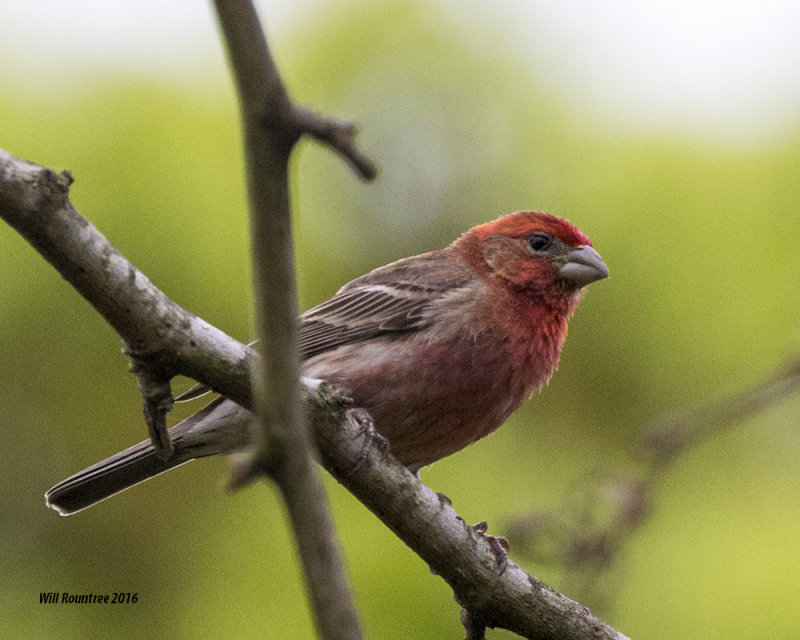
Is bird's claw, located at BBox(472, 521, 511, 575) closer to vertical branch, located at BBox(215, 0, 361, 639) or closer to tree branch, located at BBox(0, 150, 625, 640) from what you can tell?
tree branch, located at BBox(0, 150, 625, 640)

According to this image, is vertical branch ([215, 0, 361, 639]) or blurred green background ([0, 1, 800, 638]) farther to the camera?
blurred green background ([0, 1, 800, 638])

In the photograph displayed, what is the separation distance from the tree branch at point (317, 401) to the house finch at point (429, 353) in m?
1.17

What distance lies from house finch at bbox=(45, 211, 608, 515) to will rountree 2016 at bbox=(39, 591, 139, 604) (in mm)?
582

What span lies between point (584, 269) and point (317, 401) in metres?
3.09

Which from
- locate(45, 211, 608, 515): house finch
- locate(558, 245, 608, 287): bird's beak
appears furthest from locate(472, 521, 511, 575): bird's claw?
locate(558, 245, 608, 287): bird's beak

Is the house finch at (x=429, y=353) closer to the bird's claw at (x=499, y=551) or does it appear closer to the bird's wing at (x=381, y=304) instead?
the bird's wing at (x=381, y=304)

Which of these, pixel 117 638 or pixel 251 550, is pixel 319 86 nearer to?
pixel 251 550

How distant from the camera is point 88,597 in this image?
20.4ft

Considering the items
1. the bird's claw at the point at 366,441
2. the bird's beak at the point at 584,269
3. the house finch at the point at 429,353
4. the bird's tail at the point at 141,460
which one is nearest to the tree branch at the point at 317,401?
the bird's claw at the point at 366,441

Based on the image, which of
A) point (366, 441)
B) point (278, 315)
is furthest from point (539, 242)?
point (278, 315)

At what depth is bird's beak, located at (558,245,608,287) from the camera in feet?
21.6

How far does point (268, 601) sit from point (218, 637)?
1.15ft

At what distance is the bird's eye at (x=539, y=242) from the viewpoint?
680 cm

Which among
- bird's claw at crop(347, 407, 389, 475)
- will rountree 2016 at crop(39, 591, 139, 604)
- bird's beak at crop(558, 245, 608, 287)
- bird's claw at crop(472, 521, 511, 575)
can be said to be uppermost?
bird's beak at crop(558, 245, 608, 287)
